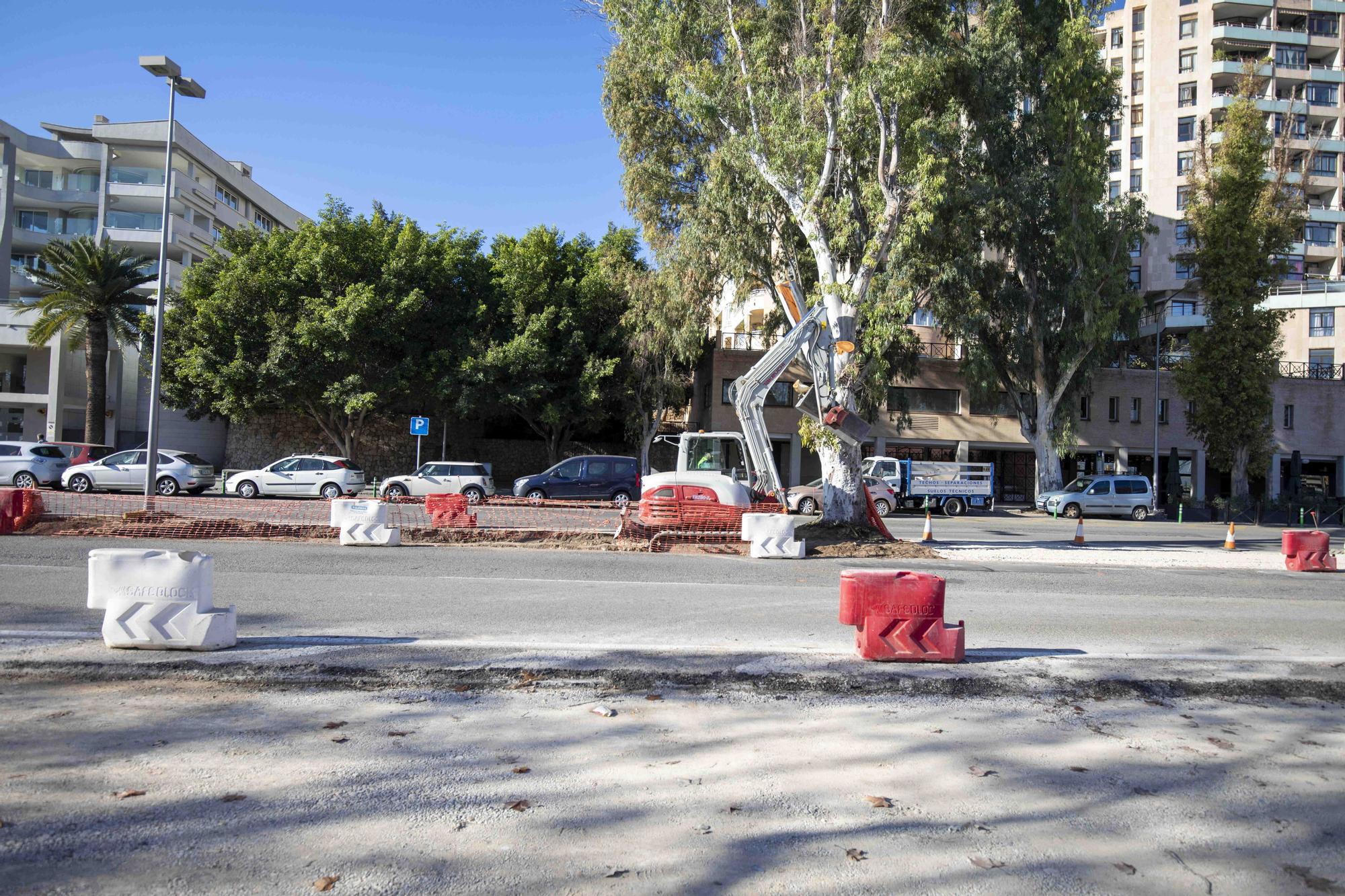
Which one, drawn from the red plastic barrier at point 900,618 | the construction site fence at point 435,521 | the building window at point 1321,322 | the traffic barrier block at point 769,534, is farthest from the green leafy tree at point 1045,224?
the building window at point 1321,322

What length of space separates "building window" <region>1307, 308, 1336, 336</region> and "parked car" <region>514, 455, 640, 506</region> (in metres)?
51.7

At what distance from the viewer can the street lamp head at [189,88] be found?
18.4 metres

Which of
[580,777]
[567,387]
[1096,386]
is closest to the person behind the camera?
[580,777]

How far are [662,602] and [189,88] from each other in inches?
680

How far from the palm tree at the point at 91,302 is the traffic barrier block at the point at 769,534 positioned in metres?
31.2

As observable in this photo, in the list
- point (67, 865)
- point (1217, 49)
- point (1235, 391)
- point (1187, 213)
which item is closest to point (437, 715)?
point (67, 865)

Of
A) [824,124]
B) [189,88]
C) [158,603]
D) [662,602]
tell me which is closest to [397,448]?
[189,88]

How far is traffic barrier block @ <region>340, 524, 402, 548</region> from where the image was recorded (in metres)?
15.1

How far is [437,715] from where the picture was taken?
534 centimetres

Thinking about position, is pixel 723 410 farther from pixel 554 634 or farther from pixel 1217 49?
pixel 1217 49

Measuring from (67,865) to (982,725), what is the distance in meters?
4.93

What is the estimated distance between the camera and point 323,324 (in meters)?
32.6

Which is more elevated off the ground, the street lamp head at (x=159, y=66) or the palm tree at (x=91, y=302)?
the street lamp head at (x=159, y=66)

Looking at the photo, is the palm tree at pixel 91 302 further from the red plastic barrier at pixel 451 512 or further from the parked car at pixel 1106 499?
the parked car at pixel 1106 499
